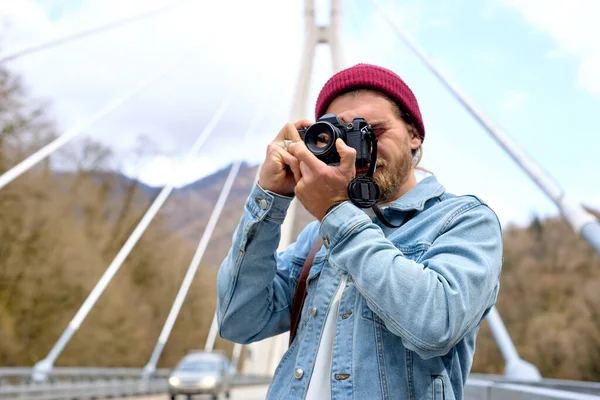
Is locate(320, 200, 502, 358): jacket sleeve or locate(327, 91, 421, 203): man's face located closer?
locate(320, 200, 502, 358): jacket sleeve

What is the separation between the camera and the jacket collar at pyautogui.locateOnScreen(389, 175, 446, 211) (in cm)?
183

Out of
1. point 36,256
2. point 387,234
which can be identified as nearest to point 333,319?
point 387,234

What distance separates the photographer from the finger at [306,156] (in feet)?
5.49

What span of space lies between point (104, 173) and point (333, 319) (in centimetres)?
2568

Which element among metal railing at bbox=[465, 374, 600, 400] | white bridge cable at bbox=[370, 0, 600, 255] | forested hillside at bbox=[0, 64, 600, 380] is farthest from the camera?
forested hillside at bbox=[0, 64, 600, 380]

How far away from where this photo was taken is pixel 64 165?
24219 millimetres

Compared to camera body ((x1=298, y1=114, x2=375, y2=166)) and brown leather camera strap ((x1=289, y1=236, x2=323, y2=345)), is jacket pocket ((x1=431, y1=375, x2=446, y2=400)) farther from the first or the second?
camera body ((x1=298, y1=114, x2=375, y2=166))

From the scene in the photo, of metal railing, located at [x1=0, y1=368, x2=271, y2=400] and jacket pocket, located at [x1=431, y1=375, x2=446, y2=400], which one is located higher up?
jacket pocket, located at [x1=431, y1=375, x2=446, y2=400]

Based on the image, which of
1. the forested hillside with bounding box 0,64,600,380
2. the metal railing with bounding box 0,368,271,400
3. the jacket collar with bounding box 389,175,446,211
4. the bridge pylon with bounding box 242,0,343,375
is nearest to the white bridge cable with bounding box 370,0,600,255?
the jacket collar with bounding box 389,175,446,211

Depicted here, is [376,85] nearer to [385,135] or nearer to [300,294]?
[385,135]

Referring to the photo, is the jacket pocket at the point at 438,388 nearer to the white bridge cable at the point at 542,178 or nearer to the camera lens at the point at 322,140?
the camera lens at the point at 322,140

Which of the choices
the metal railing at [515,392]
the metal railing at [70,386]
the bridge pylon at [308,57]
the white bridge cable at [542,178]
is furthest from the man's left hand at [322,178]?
the bridge pylon at [308,57]

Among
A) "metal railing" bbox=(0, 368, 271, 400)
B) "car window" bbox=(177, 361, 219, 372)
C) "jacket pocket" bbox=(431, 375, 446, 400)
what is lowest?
"metal railing" bbox=(0, 368, 271, 400)

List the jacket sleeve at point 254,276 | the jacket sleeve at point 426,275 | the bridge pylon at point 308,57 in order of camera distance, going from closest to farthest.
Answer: the jacket sleeve at point 426,275, the jacket sleeve at point 254,276, the bridge pylon at point 308,57
